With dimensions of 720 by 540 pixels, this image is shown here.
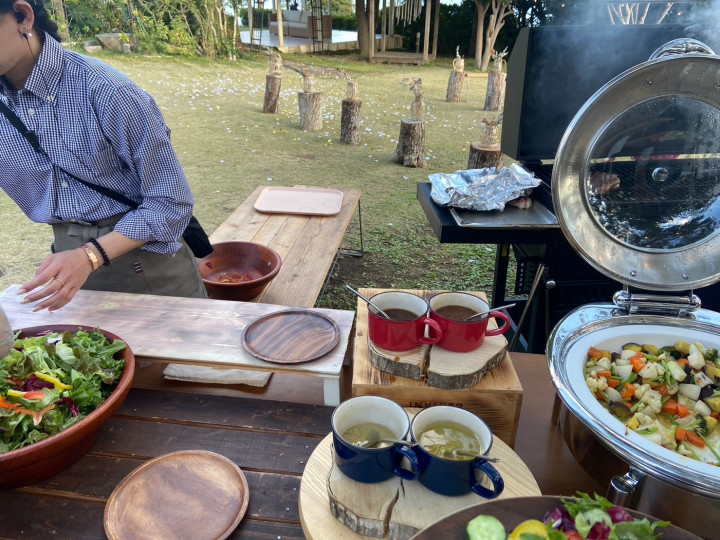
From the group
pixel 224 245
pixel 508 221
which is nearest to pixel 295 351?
pixel 508 221

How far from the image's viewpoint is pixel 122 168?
5.95ft

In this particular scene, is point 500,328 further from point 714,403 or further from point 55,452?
point 55,452

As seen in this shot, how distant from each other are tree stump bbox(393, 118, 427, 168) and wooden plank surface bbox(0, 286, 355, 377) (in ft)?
18.1

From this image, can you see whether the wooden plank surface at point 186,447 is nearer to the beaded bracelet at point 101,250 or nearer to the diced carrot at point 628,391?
the beaded bracelet at point 101,250

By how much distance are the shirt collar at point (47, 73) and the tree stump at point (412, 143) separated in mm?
5505

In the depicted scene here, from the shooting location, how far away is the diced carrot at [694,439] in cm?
110

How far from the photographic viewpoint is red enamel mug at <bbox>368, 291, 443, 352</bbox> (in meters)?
1.24

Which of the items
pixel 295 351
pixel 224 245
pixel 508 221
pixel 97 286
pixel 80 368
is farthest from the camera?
pixel 224 245

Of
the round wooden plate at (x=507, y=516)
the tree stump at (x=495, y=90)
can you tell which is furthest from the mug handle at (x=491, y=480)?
the tree stump at (x=495, y=90)

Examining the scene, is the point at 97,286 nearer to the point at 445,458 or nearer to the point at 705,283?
the point at 445,458

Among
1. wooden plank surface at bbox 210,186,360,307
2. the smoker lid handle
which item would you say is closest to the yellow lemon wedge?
the smoker lid handle

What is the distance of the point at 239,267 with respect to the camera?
286 cm

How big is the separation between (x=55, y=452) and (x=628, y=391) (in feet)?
4.37

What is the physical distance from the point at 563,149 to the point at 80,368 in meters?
1.36
